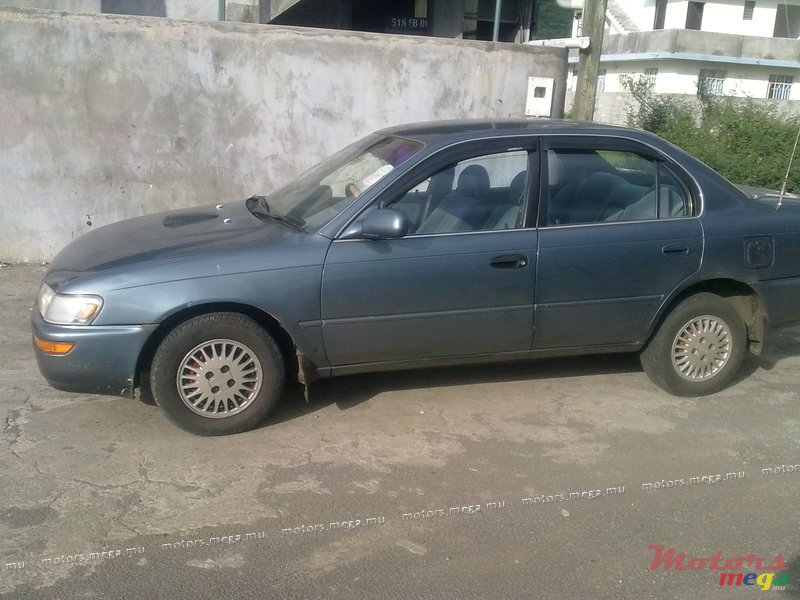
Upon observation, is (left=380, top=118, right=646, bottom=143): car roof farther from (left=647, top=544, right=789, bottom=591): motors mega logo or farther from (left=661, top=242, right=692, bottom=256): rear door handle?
(left=647, top=544, right=789, bottom=591): motors mega logo

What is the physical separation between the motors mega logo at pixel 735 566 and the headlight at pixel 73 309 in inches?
117

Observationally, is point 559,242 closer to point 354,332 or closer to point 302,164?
point 354,332

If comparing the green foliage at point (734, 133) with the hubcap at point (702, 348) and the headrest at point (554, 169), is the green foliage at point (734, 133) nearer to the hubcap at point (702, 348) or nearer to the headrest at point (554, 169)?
the hubcap at point (702, 348)

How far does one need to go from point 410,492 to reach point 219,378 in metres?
1.24

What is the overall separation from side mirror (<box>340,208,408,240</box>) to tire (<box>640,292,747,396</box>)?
1895 millimetres

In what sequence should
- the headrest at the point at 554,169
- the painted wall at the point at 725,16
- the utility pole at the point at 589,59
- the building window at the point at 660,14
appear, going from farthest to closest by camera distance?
the building window at the point at 660,14 → the painted wall at the point at 725,16 → the utility pole at the point at 589,59 → the headrest at the point at 554,169

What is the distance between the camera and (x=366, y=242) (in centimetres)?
448

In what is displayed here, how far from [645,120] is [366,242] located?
38.0 feet

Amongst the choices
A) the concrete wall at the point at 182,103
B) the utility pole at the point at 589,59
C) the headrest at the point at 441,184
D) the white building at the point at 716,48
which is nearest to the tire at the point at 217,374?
the headrest at the point at 441,184

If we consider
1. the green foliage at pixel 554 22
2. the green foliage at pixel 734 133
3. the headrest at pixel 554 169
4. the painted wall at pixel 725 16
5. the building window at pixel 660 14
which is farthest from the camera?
the building window at pixel 660 14

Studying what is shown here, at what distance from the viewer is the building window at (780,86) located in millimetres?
45250

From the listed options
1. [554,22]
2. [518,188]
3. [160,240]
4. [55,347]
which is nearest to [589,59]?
[518,188]

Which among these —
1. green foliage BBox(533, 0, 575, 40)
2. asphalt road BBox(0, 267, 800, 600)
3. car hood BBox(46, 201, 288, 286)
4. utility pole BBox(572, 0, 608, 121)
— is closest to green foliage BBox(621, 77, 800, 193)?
utility pole BBox(572, 0, 608, 121)

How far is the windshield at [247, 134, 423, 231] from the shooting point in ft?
15.5
